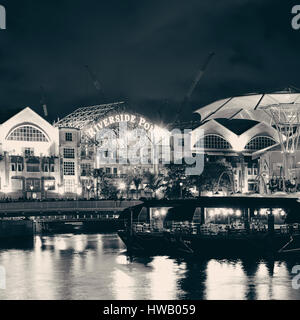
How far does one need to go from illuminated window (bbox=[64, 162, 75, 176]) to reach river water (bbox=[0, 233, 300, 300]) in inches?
2992

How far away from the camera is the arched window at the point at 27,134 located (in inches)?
6993

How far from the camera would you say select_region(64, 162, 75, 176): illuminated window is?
186750 millimetres

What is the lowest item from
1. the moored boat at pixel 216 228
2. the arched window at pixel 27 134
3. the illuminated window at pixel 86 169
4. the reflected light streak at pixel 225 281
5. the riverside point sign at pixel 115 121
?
the reflected light streak at pixel 225 281

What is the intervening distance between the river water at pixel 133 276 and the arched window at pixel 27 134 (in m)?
70.3

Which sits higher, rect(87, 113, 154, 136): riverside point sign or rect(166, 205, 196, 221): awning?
rect(87, 113, 154, 136): riverside point sign

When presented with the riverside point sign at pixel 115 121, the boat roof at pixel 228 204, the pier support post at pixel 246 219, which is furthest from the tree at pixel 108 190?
the pier support post at pixel 246 219

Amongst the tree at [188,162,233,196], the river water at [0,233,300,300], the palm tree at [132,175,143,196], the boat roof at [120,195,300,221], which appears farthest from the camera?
the tree at [188,162,233,196]

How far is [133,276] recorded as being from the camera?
8188 centimetres

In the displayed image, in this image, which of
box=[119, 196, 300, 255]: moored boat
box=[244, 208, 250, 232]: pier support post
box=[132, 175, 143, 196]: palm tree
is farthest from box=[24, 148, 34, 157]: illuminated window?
box=[244, 208, 250, 232]: pier support post

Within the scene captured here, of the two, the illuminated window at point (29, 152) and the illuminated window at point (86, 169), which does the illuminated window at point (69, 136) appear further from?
the illuminated window at point (29, 152)

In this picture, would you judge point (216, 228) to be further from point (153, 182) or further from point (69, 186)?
point (69, 186)

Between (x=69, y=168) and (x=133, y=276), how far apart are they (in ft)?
355

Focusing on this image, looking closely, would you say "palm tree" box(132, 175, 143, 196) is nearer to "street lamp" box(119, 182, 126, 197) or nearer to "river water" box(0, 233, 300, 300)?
"street lamp" box(119, 182, 126, 197)

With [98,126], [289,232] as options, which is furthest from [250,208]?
[98,126]
